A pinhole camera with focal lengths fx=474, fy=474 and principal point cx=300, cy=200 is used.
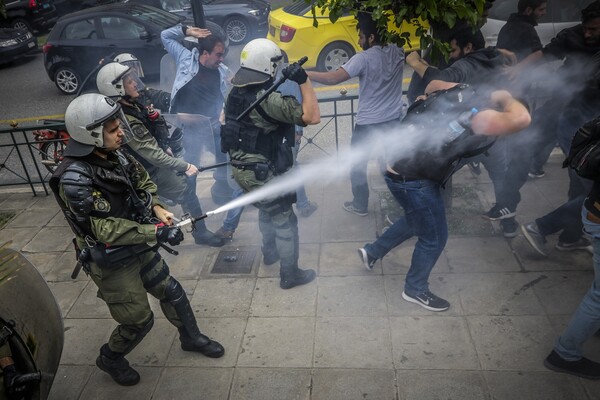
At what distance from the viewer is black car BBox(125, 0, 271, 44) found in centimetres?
1403

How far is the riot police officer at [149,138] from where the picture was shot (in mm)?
4254

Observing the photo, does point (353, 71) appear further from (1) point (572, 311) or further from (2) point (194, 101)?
(1) point (572, 311)

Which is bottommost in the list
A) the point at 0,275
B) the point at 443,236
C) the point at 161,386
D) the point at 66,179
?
the point at 161,386

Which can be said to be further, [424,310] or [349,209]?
[349,209]

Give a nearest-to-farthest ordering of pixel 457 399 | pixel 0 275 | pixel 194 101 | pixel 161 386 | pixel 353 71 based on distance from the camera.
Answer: pixel 0 275 < pixel 457 399 < pixel 161 386 < pixel 353 71 < pixel 194 101

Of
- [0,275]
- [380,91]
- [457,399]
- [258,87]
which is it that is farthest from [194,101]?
[457,399]

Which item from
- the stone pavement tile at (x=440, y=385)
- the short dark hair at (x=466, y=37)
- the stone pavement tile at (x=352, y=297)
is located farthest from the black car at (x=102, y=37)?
the stone pavement tile at (x=440, y=385)

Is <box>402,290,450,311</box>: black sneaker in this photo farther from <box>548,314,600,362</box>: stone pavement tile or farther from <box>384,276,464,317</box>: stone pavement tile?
<box>548,314,600,362</box>: stone pavement tile

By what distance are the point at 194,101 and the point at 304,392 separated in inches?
140

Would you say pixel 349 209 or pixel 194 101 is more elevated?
pixel 194 101

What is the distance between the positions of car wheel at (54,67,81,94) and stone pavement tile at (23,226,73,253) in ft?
23.1

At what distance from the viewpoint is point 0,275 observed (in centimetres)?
282

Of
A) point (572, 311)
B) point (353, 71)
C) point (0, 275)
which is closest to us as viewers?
point (0, 275)

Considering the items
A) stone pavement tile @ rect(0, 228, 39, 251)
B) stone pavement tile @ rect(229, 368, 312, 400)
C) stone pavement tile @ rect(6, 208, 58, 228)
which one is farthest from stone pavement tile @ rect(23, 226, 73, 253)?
stone pavement tile @ rect(229, 368, 312, 400)
